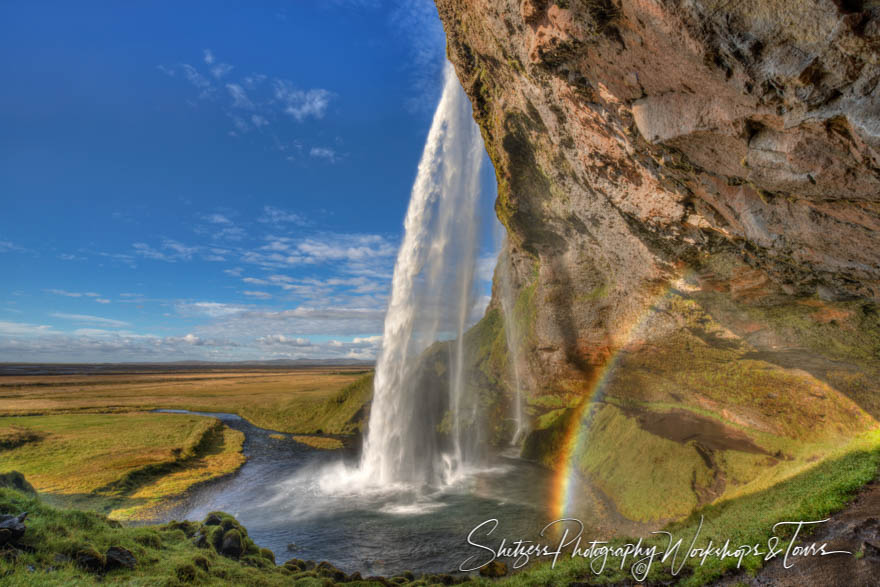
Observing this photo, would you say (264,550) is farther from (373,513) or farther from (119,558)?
(373,513)

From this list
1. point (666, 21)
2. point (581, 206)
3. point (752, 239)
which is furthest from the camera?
point (581, 206)

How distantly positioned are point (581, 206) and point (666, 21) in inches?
300

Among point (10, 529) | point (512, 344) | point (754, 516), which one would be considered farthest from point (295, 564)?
point (512, 344)

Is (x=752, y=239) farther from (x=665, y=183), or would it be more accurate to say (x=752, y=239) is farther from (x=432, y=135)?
(x=432, y=135)

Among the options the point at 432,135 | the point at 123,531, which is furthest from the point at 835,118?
the point at 432,135

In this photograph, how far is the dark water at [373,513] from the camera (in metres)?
12.8

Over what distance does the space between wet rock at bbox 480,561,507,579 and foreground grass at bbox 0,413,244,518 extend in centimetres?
1529

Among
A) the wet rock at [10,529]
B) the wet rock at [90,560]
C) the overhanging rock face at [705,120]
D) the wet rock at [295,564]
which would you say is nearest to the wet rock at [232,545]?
the wet rock at [295,564]

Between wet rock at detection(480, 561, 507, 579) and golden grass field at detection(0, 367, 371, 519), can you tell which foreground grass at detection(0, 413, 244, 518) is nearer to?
golden grass field at detection(0, 367, 371, 519)

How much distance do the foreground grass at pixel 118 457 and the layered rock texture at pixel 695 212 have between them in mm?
20726

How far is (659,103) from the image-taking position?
249 inches

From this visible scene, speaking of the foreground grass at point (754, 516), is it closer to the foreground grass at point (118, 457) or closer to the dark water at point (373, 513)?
the dark water at point (373, 513)

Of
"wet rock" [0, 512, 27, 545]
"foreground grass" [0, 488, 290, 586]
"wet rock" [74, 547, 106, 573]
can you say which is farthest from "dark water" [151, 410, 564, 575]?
"wet rock" [0, 512, 27, 545]

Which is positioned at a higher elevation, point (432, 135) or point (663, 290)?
point (432, 135)
